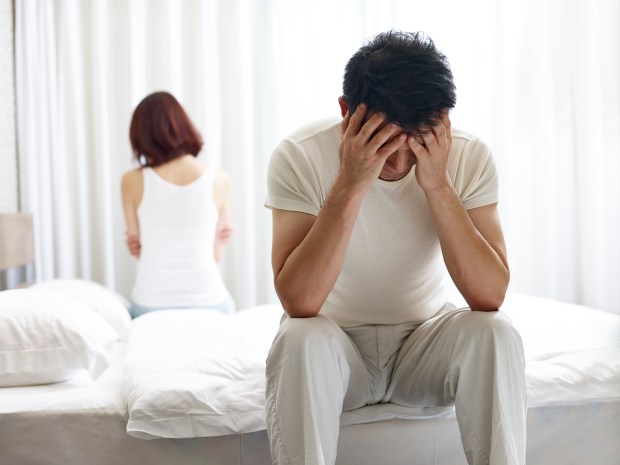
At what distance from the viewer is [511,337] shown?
4.42 ft

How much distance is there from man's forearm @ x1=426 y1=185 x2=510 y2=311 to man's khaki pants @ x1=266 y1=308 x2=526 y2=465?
2.5 inches

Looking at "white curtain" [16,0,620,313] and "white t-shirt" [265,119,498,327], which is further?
"white curtain" [16,0,620,313]

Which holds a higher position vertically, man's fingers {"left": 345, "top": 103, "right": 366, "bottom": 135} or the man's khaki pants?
man's fingers {"left": 345, "top": 103, "right": 366, "bottom": 135}

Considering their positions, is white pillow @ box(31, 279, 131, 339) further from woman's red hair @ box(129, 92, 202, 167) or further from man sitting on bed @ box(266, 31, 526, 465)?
man sitting on bed @ box(266, 31, 526, 465)

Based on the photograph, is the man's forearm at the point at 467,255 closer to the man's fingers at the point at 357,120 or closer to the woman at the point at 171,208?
the man's fingers at the point at 357,120

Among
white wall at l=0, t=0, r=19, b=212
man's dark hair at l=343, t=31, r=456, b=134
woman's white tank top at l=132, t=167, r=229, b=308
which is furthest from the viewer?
white wall at l=0, t=0, r=19, b=212

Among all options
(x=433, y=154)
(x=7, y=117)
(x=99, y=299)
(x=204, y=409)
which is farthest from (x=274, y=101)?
(x=204, y=409)

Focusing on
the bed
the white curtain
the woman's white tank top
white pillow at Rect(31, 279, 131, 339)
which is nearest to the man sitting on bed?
the bed

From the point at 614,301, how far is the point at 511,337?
2.49m

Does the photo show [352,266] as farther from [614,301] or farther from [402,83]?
[614,301]

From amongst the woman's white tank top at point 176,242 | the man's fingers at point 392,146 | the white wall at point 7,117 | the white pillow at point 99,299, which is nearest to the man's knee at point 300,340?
the man's fingers at point 392,146

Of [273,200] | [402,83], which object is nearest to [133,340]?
[273,200]

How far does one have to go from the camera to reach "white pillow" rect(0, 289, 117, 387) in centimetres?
165

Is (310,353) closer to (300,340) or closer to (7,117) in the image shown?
(300,340)
